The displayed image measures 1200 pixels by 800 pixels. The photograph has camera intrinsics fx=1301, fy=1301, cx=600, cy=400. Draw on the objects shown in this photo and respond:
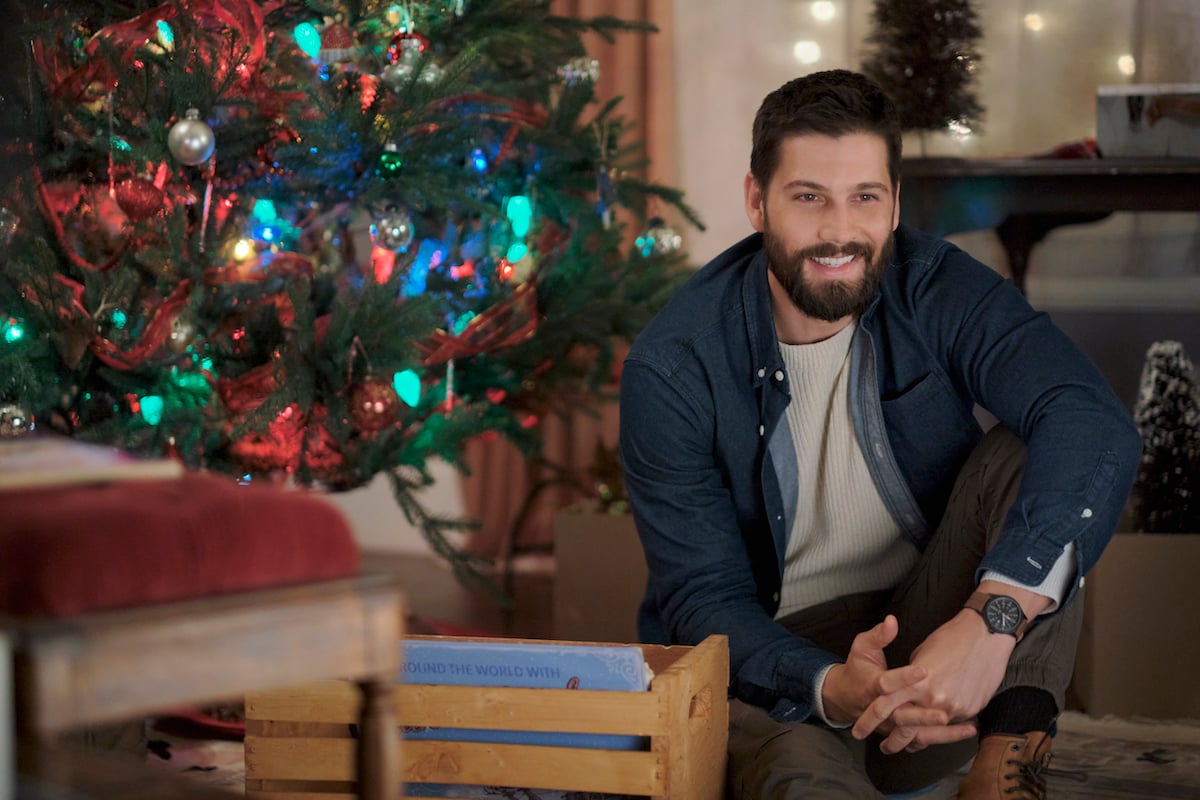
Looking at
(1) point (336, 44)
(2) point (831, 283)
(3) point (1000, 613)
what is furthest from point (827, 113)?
(1) point (336, 44)

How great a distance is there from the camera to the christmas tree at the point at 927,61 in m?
2.46

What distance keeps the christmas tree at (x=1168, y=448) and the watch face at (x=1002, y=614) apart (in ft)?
3.02

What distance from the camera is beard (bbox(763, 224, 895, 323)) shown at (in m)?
1.53

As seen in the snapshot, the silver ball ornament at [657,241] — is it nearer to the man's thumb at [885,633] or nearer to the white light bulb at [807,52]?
the white light bulb at [807,52]

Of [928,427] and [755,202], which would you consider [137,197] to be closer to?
[755,202]

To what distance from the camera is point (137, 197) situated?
1689 millimetres

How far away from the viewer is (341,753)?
1.19 m

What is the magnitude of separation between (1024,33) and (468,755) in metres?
2.13

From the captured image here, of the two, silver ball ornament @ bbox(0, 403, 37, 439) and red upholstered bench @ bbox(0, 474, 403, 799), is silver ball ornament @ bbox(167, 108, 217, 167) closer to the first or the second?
silver ball ornament @ bbox(0, 403, 37, 439)

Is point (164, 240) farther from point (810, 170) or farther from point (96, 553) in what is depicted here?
point (96, 553)

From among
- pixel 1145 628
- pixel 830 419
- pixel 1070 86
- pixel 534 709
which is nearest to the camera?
pixel 534 709

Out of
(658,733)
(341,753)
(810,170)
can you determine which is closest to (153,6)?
(810,170)

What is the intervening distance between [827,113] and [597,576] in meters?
1.02

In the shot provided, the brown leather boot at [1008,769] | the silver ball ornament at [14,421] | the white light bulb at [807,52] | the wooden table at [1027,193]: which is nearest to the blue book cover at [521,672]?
the brown leather boot at [1008,769]
